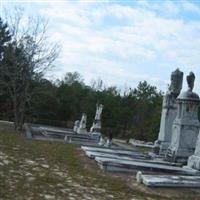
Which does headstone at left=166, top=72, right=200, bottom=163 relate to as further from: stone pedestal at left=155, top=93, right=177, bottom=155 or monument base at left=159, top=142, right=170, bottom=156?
stone pedestal at left=155, top=93, right=177, bottom=155

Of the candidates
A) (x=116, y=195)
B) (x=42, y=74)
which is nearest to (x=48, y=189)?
(x=116, y=195)

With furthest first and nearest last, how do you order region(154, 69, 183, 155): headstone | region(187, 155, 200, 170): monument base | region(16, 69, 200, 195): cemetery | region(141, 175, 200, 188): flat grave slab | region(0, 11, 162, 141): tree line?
region(0, 11, 162, 141): tree line → region(154, 69, 183, 155): headstone → region(187, 155, 200, 170): monument base → region(16, 69, 200, 195): cemetery → region(141, 175, 200, 188): flat grave slab

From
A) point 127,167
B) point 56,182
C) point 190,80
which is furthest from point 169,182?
point 190,80

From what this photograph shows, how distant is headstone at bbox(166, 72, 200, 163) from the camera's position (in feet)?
57.6

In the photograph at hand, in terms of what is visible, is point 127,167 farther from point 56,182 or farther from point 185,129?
point 185,129

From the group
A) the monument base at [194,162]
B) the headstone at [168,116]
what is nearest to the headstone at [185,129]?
the headstone at [168,116]

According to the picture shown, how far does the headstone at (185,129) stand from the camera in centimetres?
1755

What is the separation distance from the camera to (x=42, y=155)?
14.7 metres

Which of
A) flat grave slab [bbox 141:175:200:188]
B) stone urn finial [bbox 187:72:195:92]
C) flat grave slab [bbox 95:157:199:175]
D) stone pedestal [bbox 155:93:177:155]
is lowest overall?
flat grave slab [bbox 141:175:200:188]

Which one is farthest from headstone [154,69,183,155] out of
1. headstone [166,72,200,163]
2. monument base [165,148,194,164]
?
monument base [165,148,194,164]

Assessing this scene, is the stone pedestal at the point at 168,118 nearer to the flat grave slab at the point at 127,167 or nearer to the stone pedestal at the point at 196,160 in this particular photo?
the stone pedestal at the point at 196,160

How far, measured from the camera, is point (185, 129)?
58.5 feet

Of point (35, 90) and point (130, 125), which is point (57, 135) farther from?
point (130, 125)

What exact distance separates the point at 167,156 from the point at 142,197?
29.8 ft
